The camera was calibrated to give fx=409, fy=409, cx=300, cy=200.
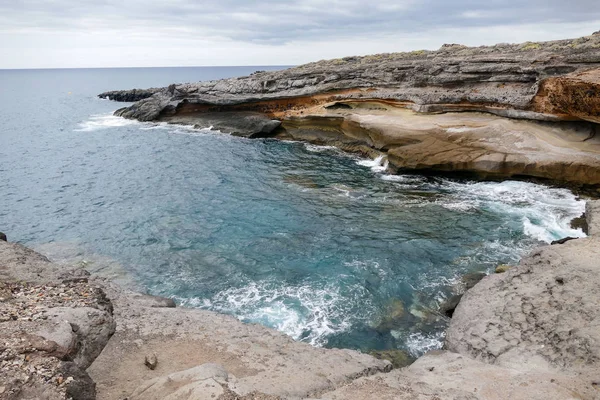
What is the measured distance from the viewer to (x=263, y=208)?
997 inches

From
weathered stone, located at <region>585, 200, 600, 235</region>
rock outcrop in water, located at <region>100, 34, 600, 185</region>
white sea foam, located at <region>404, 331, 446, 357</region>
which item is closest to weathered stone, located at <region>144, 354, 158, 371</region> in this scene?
white sea foam, located at <region>404, 331, 446, 357</region>

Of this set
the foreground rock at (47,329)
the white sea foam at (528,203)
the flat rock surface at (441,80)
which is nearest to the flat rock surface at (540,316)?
the white sea foam at (528,203)

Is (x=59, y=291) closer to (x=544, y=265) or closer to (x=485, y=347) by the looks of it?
(x=485, y=347)

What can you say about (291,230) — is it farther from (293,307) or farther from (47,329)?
(47,329)

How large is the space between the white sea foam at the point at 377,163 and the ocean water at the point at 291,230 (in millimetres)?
112

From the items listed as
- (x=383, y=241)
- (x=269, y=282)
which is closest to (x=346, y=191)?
(x=383, y=241)

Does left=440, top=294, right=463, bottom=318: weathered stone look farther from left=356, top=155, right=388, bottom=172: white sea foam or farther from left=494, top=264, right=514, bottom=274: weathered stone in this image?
left=356, top=155, right=388, bottom=172: white sea foam

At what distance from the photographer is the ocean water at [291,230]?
15.8 m

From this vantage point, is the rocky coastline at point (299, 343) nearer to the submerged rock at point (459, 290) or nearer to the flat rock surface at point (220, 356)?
the flat rock surface at point (220, 356)

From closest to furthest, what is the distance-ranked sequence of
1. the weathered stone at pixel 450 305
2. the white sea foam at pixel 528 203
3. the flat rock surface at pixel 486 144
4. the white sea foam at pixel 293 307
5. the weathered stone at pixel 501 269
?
1. the white sea foam at pixel 293 307
2. the weathered stone at pixel 450 305
3. the weathered stone at pixel 501 269
4. the white sea foam at pixel 528 203
5. the flat rock surface at pixel 486 144

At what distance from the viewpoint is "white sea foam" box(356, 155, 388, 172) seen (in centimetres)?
3263

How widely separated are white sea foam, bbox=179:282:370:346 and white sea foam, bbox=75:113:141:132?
1789 inches

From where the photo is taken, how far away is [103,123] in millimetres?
58125

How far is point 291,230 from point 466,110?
17625 millimetres
